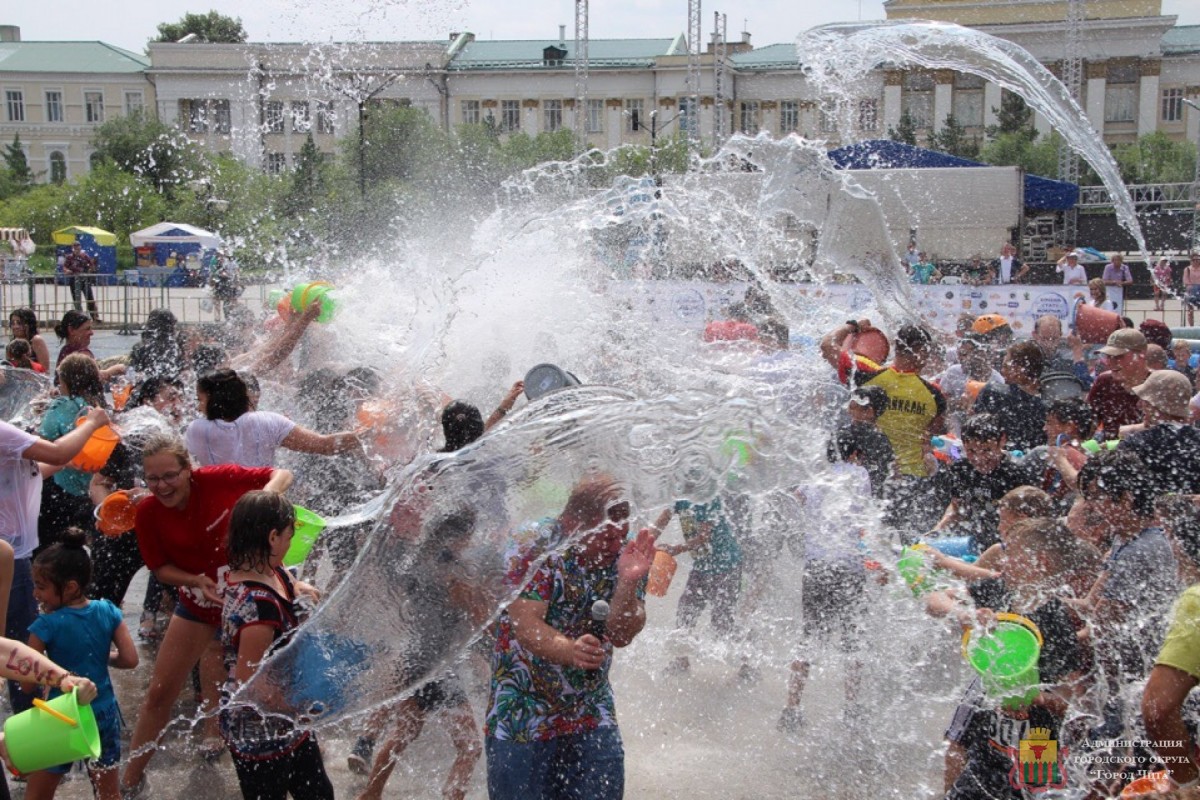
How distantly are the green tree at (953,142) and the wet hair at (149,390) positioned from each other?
53.9 meters

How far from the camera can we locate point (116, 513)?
5.31 m

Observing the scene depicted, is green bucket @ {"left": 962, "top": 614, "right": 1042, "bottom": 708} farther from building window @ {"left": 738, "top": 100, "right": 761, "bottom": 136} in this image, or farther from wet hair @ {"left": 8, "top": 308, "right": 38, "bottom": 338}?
building window @ {"left": 738, "top": 100, "right": 761, "bottom": 136}

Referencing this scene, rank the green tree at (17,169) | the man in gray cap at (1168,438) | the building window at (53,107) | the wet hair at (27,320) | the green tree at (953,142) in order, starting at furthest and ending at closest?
1. the building window at (53,107)
2. the green tree at (17,169)
3. the green tree at (953,142)
4. the wet hair at (27,320)
5. the man in gray cap at (1168,438)

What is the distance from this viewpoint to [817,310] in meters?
11.7

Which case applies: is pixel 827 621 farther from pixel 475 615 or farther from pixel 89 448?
pixel 89 448

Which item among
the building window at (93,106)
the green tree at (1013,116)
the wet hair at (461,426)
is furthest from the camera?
the building window at (93,106)

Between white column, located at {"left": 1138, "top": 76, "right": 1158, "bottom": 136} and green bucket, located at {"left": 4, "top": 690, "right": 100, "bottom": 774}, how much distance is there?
68.0 metres

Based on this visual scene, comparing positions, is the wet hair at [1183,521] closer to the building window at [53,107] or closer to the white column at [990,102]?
the white column at [990,102]

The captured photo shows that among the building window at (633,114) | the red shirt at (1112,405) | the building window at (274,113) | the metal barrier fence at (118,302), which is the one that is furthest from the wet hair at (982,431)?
the building window at (633,114)

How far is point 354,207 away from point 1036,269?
27190 mm

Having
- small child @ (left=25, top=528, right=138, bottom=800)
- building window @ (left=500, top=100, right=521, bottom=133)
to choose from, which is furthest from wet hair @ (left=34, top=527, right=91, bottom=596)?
building window @ (left=500, top=100, right=521, bottom=133)

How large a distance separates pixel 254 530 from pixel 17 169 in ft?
254

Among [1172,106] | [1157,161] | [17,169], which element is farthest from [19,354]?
[17,169]

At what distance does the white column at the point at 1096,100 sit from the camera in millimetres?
63281
